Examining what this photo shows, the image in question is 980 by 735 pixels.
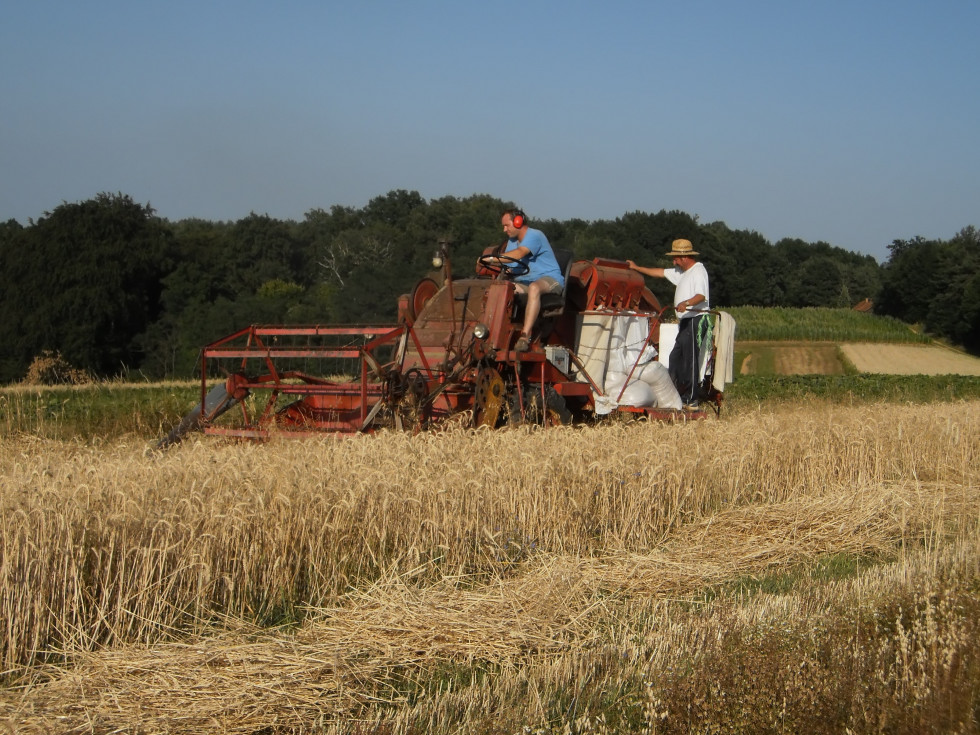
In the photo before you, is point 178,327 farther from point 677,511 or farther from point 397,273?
point 677,511

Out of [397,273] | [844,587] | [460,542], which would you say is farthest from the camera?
[397,273]

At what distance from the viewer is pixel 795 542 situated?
7090 millimetres

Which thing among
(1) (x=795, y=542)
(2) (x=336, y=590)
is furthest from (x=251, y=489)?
(1) (x=795, y=542)

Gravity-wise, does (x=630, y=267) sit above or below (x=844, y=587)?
above

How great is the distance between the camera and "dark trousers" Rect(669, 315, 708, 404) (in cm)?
1197

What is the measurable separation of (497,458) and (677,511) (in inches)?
55.6

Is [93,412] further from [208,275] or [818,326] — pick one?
Result: [818,326]

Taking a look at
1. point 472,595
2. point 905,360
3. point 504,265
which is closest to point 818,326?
point 905,360

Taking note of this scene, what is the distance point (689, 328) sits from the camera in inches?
476

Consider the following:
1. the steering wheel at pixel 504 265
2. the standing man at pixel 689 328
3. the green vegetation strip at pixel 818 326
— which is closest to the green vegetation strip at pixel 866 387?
the standing man at pixel 689 328

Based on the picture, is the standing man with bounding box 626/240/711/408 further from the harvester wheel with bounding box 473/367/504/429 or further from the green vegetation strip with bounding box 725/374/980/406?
the green vegetation strip with bounding box 725/374/980/406

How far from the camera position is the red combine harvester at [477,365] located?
9234 mm

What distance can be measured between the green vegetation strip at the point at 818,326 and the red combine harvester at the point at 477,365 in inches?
1619

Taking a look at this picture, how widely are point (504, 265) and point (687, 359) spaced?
9.13 feet
